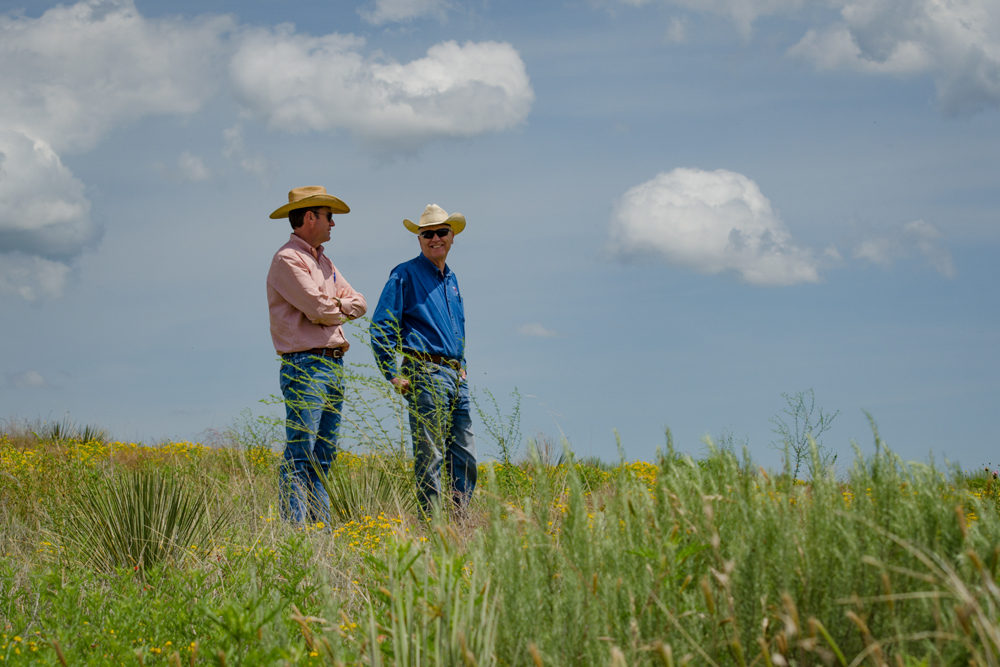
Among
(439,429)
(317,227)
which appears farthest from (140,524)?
(317,227)

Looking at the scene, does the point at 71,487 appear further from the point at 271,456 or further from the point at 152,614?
the point at 152,614

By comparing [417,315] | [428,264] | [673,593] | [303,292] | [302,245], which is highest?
[302,245]

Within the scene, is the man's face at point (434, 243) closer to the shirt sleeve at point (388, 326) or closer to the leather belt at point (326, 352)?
the shirt sleeve at point (388, 326)

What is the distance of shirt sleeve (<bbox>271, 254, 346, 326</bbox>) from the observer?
568 cm

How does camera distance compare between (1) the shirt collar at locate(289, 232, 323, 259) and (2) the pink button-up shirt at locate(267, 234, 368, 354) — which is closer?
(2) the pink button-up shirt at locate(267, 234, 368, 354)

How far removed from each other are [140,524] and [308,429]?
128 centimetres

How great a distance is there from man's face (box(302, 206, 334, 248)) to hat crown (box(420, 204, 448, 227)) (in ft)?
2.54

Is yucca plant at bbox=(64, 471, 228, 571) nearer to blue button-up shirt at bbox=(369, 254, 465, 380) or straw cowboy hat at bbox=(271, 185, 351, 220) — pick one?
blue button-up shirt at bbox=(369, 254, 465, 380)

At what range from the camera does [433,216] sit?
20.5ft

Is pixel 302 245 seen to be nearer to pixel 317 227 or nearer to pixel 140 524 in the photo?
pixel 317 227

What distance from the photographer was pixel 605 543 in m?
2.30

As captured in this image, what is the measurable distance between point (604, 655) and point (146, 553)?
435 centimetres

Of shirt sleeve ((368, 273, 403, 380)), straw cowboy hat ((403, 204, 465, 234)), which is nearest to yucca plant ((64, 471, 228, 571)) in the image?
shirt sleeve ((368, 273, 403, 380))

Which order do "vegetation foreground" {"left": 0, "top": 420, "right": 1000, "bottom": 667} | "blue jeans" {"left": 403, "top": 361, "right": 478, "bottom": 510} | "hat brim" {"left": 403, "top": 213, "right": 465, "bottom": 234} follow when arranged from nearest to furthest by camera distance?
1. "vegetation foreground" {"left": 0, "top": 420, "right": 1000, "bottom": 667}
2. "blue jeans" {"left": 403, "top": 361, "right": 478, "bottom": 510}
3. "hat brim" {"left": 403, "top": 213, "right": 465, "bottom": 234}
